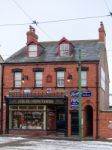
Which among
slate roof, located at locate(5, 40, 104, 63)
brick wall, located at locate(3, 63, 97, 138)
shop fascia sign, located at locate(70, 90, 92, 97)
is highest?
slate roof, located at locate(5, 40, 104, 63)

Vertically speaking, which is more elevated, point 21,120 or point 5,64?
point 5,64

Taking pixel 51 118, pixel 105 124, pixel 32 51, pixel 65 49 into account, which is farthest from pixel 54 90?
pixel 105 124

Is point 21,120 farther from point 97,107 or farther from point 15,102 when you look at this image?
point 97,107

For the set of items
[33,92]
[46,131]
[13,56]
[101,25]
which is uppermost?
[101,25]

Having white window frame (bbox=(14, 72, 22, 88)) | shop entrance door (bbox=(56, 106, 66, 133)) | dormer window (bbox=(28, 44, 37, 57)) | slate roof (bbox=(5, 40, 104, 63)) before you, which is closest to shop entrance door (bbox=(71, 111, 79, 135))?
shop entrance door (bbox=(56, 106, 66, 133))

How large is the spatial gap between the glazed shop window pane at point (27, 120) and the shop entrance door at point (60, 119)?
184 cm

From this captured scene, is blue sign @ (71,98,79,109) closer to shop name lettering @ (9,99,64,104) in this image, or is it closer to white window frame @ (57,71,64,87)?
shop name lettering @ (9,99,64,104)

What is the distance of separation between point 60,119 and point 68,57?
22.7ft

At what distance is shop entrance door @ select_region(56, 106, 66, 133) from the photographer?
53.0 meters

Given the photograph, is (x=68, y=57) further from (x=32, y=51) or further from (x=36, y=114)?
(x=36, y=114)

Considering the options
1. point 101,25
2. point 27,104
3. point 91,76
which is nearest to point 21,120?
point 27,104

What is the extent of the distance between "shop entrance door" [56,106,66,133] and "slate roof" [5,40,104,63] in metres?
5.42

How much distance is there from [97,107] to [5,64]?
1165 cm

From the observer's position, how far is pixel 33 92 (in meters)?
53.2
